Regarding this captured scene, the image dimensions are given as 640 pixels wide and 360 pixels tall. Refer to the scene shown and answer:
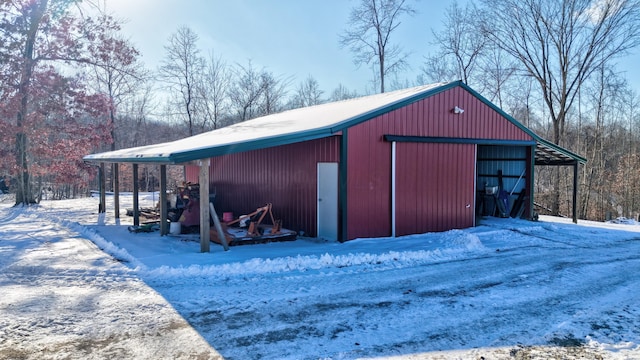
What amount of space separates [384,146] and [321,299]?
4.97 meters

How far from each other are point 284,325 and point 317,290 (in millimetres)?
1355

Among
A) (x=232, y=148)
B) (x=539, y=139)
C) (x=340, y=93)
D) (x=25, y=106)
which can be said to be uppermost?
(x=340, y=93)

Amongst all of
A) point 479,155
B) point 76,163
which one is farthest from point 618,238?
point 76,163

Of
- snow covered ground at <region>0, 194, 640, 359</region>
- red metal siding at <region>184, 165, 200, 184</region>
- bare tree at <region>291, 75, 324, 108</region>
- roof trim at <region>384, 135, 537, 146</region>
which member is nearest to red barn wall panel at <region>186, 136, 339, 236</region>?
snow covered ground at <region>0, 194, 640, 359</region>

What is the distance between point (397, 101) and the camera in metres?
9.93

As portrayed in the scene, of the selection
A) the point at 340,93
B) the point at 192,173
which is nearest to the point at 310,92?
the point at 340,93

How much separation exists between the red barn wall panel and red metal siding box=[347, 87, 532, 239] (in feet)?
2.11

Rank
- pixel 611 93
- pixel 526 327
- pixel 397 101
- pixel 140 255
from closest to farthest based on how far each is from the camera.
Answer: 1. pixel 526 327
2. pixel 140 255
3. pixel 397 101
4. pixel 611 93

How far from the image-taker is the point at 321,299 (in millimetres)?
5500

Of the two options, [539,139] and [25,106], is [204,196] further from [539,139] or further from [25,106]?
[25,106]

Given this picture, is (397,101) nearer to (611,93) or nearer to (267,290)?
(267,290)

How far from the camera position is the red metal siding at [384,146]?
925cm

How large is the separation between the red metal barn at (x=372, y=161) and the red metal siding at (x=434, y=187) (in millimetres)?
24

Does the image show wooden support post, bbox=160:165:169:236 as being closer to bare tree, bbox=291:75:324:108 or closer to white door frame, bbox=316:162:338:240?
white door frame, bbox=316:162:338:240
